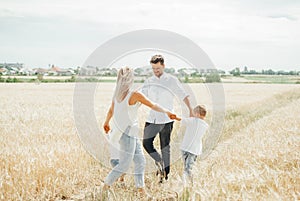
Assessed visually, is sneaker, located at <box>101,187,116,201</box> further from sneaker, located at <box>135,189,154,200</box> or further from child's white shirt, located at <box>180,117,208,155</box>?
child's white shirt, located at <box>180,117,208,155</box>

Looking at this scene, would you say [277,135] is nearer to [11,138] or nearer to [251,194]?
[251,194]

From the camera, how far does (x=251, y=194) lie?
4738 mm

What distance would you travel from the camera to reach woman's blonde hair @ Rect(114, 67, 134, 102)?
520 cm

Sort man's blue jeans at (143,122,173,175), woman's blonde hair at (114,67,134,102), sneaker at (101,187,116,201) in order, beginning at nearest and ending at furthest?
1. sneaker at (101,187,116,201)
2. woman's blonde hair at (114,67,134,102)
3. man's blue jeans at (143,122,173,175)

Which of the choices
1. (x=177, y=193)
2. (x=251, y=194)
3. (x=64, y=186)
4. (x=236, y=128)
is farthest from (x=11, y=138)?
(x=236, y=128)

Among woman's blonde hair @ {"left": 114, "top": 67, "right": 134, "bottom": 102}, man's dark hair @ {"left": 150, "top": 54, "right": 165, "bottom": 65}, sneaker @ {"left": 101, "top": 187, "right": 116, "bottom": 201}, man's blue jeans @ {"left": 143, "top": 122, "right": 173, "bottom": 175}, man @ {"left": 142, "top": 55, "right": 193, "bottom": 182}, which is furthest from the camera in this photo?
man's blue jeans @ {"left": 143, "top": 122, "right": 173, "bottom": 175}

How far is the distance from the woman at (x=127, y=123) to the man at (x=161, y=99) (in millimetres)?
597

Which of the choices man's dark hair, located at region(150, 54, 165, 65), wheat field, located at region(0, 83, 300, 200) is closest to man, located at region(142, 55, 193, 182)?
man's dark hair, located at region(150, 54, 165, 65)

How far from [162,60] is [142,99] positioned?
3.14ft

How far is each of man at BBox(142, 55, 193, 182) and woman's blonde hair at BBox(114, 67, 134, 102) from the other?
0.81 metres

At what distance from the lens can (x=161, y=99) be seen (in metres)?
6.16

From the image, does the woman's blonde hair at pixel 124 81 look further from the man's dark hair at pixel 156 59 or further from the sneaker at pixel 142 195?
the sneaker at pixel 142 195

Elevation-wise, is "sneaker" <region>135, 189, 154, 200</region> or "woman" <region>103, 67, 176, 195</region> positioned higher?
"woman" <region>103, 67, 176, 195</region>

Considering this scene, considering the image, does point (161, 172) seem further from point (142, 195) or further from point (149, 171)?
point (142, 195)
